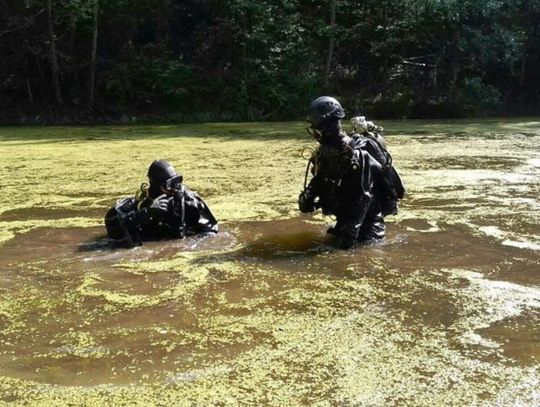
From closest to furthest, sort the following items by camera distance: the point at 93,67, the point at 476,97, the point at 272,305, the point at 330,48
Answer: the point at 272,305
the point at 93,67
the point at 476,97
the point at 330,48

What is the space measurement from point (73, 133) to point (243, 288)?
10467mm

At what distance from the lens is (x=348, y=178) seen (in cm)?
448

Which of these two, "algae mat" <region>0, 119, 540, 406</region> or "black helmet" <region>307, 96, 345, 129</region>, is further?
"black helmet" <region>307, 96, 345, 129</region>

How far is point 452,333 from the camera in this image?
301cm

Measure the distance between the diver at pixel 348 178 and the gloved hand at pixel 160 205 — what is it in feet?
2.97

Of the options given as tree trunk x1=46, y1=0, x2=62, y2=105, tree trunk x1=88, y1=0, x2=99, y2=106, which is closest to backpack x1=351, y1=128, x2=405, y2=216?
tree trunk x1=88, y1=0, x2=99, y2=106

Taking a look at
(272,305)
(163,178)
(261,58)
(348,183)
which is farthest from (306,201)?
(261,58)

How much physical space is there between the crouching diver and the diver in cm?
83

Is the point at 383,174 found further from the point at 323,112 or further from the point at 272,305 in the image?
the point at 272,305

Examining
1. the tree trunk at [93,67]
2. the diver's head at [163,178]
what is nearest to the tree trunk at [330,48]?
the tree trunk at [93,67]

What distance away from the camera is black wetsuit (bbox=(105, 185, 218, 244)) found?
459 cm

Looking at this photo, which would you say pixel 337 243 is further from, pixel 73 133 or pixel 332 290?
pixel 73 133

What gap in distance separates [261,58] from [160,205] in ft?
47.9

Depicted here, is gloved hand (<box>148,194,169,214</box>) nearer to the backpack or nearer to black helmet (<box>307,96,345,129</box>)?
black helmet (<box>307,96,345,129</box>)
